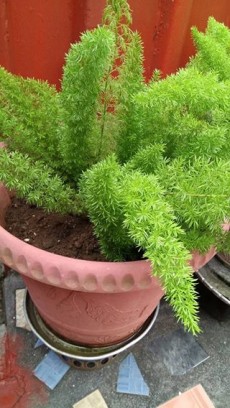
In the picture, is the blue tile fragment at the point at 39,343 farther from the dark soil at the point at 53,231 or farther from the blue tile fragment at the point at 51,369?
the dark soil at the point at 53,231

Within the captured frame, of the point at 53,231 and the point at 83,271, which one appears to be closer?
the point at 83,271

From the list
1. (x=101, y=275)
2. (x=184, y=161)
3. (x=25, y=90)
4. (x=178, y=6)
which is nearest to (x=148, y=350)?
(x=101, y=275)

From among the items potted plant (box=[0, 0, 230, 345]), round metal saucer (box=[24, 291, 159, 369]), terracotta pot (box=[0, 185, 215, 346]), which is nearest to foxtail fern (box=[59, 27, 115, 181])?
potted plant (box=[0, 0, 230, 345])

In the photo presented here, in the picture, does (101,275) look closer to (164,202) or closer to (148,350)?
(164,202)

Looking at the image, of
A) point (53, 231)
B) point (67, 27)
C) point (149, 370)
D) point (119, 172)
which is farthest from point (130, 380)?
point (67, 27)

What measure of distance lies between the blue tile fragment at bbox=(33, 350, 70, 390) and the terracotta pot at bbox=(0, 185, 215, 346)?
12 centimetres

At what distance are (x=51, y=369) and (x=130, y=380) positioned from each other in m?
0.23

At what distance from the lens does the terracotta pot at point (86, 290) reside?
76cm

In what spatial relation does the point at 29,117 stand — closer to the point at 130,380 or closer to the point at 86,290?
the point at 86,290

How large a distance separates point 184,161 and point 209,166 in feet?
0.17

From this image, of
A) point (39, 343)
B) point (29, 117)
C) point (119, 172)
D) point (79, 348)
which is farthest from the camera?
point (39, 343)

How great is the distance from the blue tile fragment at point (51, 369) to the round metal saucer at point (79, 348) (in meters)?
0.03

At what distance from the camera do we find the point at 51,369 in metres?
1.19

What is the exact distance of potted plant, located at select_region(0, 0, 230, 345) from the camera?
2.20 feet
